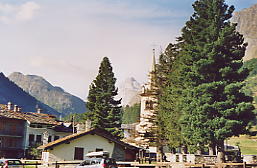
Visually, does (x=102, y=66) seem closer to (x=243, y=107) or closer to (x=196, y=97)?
(x=196, y=97)

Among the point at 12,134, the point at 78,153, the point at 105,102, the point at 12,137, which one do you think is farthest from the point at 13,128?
the point at 78,153

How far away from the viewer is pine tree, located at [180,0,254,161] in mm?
31672

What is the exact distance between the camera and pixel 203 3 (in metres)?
36.5

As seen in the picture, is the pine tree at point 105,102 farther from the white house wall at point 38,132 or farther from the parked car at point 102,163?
the parked car at point 102,163

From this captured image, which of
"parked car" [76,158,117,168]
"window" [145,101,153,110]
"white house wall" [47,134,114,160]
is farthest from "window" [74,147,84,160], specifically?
"window" [145,101,153,110]

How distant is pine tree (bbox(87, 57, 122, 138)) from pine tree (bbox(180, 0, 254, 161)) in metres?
18.4

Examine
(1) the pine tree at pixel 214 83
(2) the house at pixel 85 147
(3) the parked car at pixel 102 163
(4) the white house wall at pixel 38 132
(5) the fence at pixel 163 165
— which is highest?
(1) the pine tree at pixel 214 83

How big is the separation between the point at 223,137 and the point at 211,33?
1084 centimetres

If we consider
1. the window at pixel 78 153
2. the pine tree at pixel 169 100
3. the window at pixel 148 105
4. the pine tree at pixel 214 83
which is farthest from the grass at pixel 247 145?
the window at pixel 78 153


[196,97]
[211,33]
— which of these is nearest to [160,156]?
[196,97]

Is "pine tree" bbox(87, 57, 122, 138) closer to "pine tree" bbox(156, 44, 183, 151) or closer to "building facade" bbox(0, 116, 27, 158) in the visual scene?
"pine tree" bbox(156, 44, 183, 151)

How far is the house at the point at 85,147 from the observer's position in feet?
108

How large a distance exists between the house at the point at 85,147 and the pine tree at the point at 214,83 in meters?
7.33

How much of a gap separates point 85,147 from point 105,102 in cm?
1879
